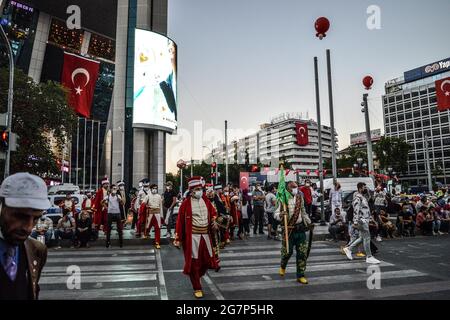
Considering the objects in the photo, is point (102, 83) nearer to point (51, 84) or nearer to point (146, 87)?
point (146, 87)

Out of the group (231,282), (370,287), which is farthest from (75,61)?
(370,287)

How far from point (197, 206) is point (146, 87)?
92.8 ft

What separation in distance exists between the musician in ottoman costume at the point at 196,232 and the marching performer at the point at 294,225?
1594 millimetres

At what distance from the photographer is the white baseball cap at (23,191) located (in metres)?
1.82

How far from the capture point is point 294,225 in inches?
275

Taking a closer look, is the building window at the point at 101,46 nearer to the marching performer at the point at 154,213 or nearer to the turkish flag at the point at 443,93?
the turkish flag at the point at 443,93

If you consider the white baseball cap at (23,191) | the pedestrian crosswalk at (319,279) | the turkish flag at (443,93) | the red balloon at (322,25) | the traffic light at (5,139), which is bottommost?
the pedestrian crosswalk at (319,279)

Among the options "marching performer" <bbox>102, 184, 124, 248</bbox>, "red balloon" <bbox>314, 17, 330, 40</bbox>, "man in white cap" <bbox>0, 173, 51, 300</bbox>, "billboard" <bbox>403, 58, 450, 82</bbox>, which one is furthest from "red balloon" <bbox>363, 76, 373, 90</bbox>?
"billboard" <bbox>403, 58, 450, 82</bbox>

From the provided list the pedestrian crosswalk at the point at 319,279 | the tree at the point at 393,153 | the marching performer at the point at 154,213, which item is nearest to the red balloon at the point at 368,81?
the pedestrian crosswalk at the point at 319,279

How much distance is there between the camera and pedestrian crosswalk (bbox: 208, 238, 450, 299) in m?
5.84

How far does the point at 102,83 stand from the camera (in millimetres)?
74188

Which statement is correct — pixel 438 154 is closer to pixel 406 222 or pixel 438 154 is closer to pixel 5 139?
pixel 406 222

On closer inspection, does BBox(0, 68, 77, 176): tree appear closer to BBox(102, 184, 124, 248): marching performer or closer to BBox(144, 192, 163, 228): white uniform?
BBox(102, 184, 124, 248): marching performer
